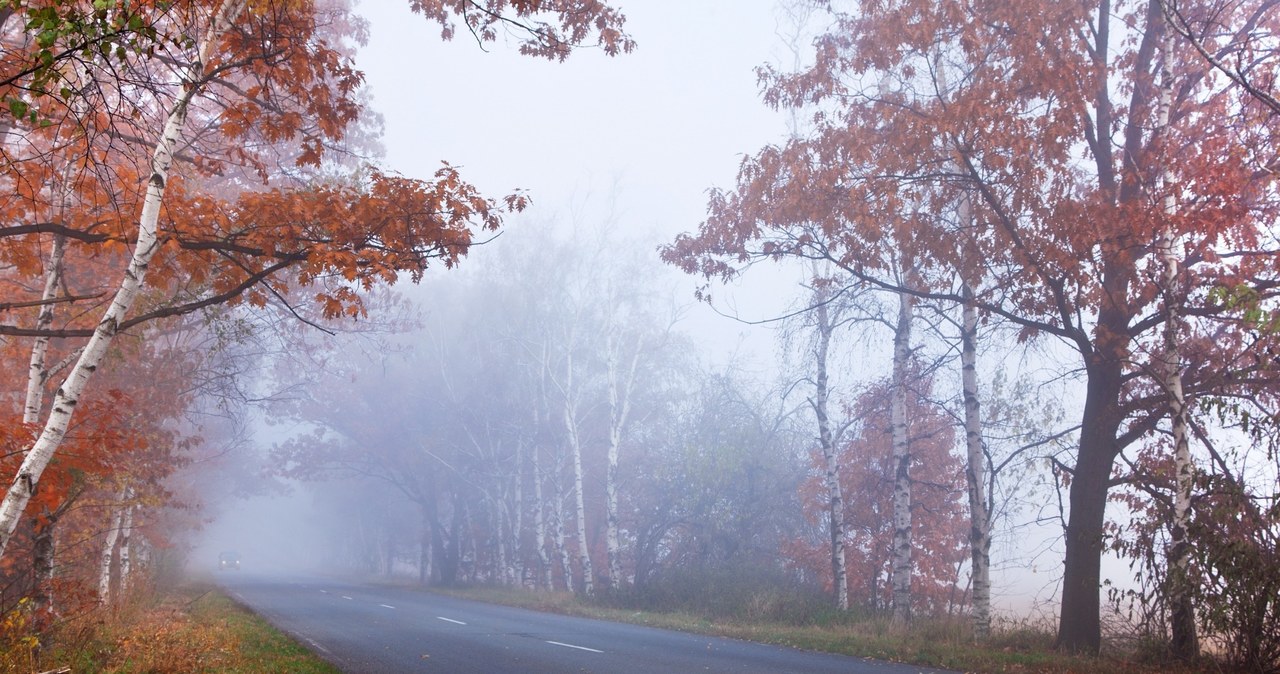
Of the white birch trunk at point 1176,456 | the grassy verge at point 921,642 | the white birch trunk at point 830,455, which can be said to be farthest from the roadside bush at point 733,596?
the white birch trunk at point 1176,456

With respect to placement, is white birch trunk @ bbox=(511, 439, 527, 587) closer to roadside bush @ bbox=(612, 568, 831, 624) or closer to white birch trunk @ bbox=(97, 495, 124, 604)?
roadside bush @ bbox=(612, 568, 831, 624)

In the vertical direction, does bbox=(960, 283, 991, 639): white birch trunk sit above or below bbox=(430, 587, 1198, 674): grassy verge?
above

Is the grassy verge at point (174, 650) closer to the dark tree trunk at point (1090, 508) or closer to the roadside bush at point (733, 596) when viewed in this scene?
the dark tree trunk at point (1090, 508)

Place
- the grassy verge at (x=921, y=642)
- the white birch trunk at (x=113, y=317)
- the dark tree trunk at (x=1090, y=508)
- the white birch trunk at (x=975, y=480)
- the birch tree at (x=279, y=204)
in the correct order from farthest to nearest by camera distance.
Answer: the white birch trunk at (x=975, y=480), the dark tree trunk at (x=1090, y=508), the grassy verge at (x=921, y=642), the birch tree at (x=279, y=204), the white birch trunk at (x=113, y=317)

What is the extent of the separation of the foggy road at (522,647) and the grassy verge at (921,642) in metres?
0.76

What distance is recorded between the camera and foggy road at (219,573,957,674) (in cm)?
1123

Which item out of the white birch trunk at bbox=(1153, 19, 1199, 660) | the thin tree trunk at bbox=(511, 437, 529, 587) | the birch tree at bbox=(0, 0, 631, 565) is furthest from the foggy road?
the thin tree trunk at bbox=(511, 437, 529, 587)

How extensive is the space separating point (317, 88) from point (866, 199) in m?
8.24

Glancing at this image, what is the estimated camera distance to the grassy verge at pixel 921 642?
10.9m

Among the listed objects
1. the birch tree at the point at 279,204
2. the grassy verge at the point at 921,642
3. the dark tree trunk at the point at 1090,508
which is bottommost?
the grassy verge at the point at 921,642

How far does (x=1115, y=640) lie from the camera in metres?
12.5

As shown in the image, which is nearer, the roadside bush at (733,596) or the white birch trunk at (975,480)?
the white birch trunk at (975,480)

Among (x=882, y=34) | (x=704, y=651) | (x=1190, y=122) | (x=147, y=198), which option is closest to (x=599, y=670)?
(x=704, y=651)

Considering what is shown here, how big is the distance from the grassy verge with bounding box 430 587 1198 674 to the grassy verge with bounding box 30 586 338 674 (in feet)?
26.1
